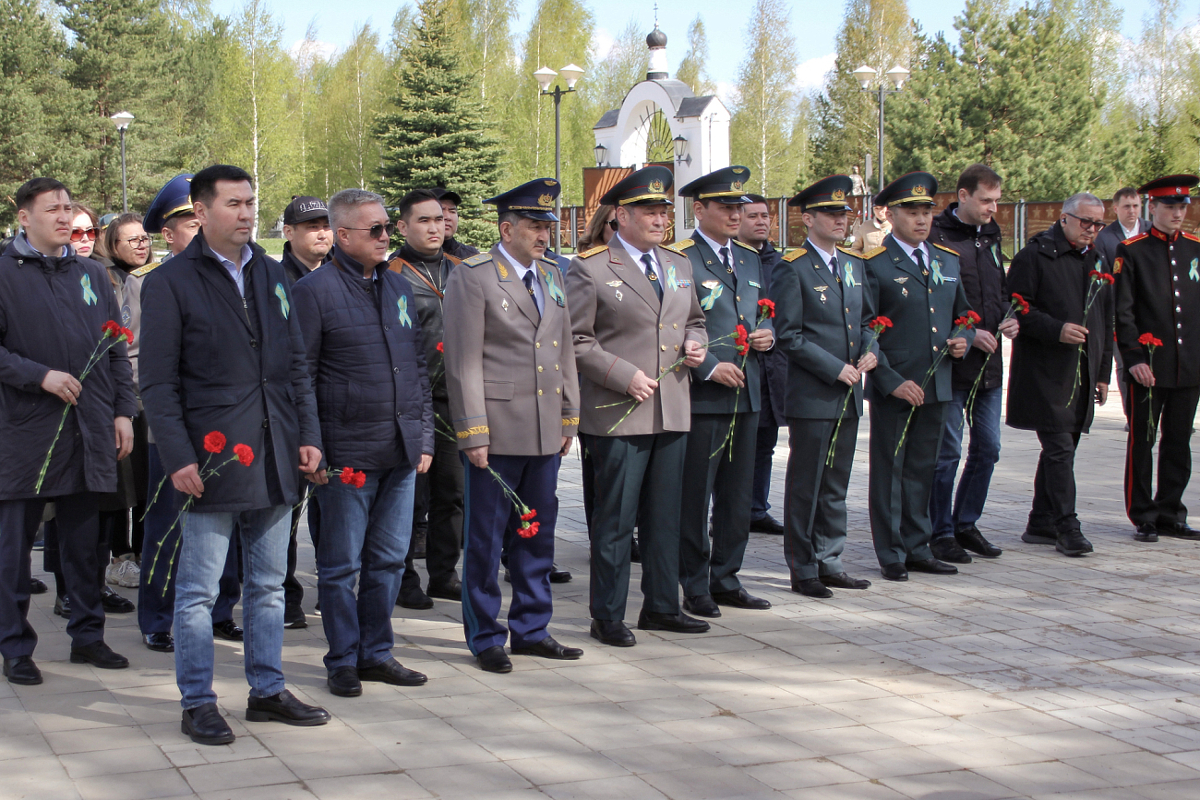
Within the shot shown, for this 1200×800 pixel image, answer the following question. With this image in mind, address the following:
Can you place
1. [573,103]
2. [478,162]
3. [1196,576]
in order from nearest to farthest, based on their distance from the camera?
[1196,576] → [478,162] → [573,103]

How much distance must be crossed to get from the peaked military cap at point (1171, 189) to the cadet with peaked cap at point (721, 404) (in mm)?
3210

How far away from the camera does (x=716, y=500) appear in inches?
251

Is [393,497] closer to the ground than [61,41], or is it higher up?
→ closer to the ground

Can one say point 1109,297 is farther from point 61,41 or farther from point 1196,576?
point 61,41

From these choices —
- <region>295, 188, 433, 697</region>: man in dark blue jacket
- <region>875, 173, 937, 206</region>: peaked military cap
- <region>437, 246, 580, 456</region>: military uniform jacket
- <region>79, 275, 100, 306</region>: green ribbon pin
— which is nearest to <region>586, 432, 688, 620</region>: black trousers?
<region>437, 246, 580, 456</region>: military uniform jacket

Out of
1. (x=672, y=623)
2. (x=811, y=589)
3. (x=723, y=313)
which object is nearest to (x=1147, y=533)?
(x=811, y=589)

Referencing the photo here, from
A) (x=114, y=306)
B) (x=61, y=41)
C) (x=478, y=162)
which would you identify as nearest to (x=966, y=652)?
(x=114, y=306)

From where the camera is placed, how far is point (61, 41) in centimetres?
4519

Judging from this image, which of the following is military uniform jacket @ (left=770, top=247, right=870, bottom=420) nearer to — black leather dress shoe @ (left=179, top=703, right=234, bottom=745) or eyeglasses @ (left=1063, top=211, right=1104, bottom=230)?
eyeglasses @ (left=1063, top=211, right=1104, bottom=230)

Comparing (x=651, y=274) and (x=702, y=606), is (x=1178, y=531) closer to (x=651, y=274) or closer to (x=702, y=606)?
(x=702, y=606)

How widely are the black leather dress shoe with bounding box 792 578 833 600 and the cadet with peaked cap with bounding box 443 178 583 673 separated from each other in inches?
64.4

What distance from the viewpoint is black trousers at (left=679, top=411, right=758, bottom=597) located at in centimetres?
609

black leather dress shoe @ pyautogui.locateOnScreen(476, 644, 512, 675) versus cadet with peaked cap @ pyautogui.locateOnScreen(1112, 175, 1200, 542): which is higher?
cadet with peaked cap @ pyautogui.locateOnScreen(1112, 175, 1200, 542)

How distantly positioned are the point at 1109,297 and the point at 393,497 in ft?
16.6
